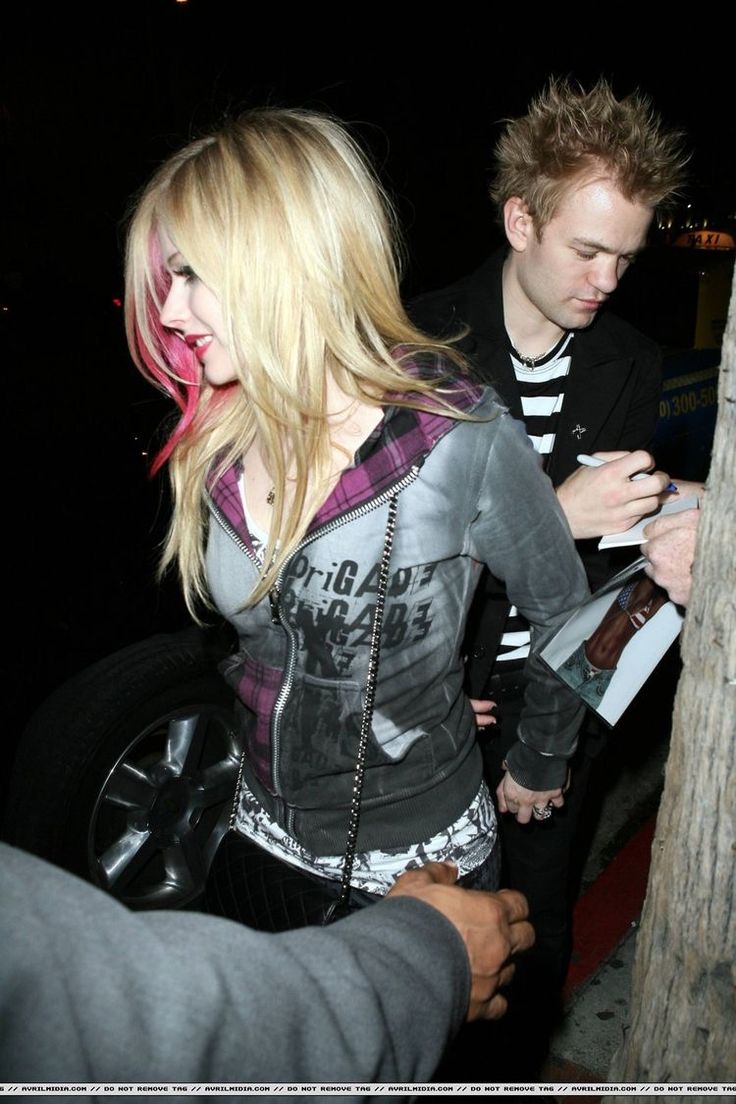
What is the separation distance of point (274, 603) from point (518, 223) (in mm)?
1373

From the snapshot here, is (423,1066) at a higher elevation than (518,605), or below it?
below

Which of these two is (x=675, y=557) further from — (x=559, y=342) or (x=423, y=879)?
(x=559, y=342)

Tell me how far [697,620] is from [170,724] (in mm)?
2225

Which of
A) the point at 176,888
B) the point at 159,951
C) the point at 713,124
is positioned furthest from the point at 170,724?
the point at 713,124

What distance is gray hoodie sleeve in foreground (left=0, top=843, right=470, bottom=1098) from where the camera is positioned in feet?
2.92

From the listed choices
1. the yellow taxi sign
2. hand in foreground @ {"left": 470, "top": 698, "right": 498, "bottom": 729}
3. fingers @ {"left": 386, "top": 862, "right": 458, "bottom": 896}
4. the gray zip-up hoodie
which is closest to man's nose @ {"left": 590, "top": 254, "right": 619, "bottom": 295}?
the gray zip-up hoodie

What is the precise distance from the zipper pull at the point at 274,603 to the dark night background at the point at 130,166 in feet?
3.60

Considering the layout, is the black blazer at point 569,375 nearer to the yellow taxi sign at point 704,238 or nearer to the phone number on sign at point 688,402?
the phone number on sign at point 688,402

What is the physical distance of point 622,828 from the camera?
12.5ft

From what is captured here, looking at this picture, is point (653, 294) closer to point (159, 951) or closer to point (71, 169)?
point (71, 169)

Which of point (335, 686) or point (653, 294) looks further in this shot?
point (653, 294)

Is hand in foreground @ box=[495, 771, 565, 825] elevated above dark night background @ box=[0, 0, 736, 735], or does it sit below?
below

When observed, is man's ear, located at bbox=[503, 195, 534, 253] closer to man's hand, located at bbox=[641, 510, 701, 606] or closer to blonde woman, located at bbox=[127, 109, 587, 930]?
blonde woman, located at bbox=[127, 109, 587, 930]

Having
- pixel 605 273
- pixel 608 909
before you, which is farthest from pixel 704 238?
pixel 608 909
